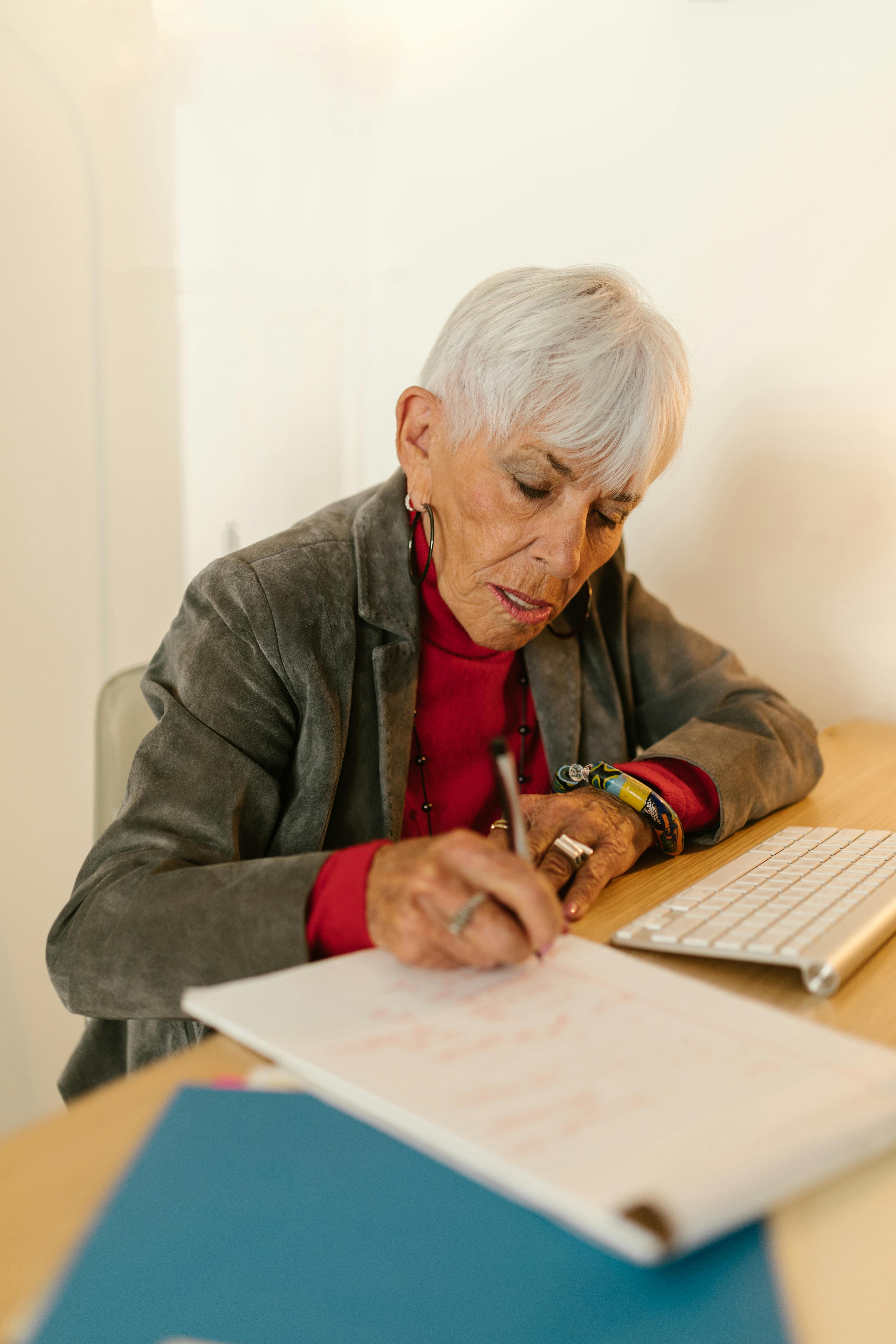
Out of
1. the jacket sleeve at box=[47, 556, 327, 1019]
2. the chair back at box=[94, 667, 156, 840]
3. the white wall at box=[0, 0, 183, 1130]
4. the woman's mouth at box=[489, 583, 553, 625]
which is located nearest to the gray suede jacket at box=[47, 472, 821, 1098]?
the jacket sleeve at box=[47, 556, 327, 1019]

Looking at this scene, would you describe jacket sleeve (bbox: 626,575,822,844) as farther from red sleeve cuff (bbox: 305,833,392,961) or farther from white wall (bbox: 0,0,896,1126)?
red sleeve cuff (bbox: 305,833,392,961)

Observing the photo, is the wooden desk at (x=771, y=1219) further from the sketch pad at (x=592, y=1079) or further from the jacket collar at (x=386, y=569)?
the jacket collar at (x=386, y=569)

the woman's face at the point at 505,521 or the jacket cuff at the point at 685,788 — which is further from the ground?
the woman's face at the point at 505,521

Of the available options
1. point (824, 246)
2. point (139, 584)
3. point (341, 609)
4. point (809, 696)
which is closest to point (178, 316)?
point (139, 584)

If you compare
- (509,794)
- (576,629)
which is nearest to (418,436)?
(576,629)

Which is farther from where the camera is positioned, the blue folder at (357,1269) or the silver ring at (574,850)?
the silver ring at (574,850)

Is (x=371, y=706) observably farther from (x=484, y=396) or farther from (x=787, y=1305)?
(x=787, y=1305)

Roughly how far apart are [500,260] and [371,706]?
111 centimetres

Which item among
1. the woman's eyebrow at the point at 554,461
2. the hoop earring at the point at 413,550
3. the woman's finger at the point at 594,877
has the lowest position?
the woman's finger at the point at 594,877

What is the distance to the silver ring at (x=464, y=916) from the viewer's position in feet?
2.10

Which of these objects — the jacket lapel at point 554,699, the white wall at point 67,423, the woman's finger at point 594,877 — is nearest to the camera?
the woman's finger at point 594,877

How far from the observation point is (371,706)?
45.0 inches

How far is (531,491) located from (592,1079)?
67 centimetres

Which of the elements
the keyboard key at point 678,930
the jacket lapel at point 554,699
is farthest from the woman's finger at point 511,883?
the jacket lapel at point 554,699
